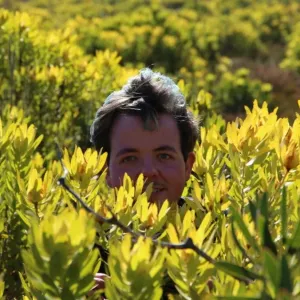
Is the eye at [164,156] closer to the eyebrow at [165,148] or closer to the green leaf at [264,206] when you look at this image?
the eyebrow at [165,148]

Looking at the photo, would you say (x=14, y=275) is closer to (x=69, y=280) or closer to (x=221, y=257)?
(x=221, y=257)

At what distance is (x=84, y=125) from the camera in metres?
4.27

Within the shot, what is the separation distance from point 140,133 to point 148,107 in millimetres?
128

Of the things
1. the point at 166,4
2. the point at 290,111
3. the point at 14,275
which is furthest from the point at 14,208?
the point at 166,4

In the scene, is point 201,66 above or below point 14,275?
above

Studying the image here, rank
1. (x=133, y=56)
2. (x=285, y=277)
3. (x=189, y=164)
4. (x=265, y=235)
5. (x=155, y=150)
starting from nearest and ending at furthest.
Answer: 1. (x=285, y=277)
2. (x=265, y=235)
3. (x=155, y=150)
4. (x=189, y=164)
5. (x=133, y=56)

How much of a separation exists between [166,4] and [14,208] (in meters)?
20.5

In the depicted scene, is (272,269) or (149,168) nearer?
(272,269)

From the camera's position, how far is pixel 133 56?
1041 cm

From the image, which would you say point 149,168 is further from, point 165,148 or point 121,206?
point 121,206

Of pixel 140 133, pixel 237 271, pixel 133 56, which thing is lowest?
pixel 237 271

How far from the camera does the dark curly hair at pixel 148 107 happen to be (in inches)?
108

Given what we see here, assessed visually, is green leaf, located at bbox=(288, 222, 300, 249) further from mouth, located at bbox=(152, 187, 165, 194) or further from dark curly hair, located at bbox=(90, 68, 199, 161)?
dark curly hair, located at bbox=(90, 68, 199, 161)

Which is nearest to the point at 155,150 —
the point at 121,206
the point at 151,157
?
the point at 151,157
